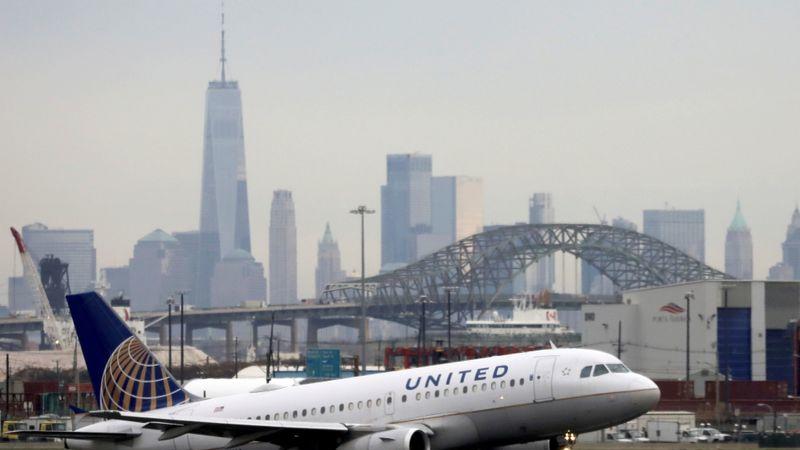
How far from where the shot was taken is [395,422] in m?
50.6

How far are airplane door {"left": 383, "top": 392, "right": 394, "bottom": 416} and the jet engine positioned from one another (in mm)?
1950

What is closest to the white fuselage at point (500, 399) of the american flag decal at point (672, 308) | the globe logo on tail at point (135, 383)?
the globe logo on tail at point (135, 383)

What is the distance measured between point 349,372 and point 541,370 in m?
132

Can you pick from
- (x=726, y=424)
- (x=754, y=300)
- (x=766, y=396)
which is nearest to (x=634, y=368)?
(x=754, y=300)

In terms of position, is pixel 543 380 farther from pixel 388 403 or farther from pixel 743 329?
pixel 743 329

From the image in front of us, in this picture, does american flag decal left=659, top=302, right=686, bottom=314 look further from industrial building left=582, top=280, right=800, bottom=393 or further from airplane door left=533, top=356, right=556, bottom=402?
airplane door left=533, top=356, right=556, bottom=402

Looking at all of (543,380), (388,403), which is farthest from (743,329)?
(543,380)

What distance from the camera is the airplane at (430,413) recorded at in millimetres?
48375

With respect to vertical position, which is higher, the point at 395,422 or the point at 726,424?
the point at 395,422

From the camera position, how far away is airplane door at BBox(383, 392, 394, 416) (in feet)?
167

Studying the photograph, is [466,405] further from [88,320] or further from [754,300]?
[754,300]

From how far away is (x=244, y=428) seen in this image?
4900 centimetres

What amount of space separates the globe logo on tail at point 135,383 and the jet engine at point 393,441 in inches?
361

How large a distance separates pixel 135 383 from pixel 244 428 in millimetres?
7607
